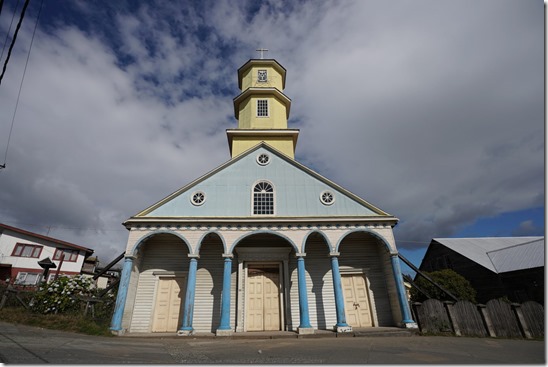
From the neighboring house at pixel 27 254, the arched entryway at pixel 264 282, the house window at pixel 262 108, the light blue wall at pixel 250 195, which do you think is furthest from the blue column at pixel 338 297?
the neighboring house at pixel 27 254

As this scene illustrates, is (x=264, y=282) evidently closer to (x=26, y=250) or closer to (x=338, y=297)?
(x=338, y=297)

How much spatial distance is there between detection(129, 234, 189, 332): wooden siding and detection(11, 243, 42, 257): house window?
27941 mm

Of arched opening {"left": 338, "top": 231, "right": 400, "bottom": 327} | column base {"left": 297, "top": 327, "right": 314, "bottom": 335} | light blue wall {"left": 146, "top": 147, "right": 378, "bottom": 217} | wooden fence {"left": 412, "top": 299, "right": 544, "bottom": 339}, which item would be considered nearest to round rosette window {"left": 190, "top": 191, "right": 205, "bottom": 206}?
light blue wall {"left": 146, "top": 147, "right": 378, "bottom": 217}

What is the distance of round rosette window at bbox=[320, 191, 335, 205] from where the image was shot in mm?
14469

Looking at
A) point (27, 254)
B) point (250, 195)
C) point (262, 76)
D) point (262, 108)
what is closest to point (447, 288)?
point (250, 195)

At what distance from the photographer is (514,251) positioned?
81.5 feet

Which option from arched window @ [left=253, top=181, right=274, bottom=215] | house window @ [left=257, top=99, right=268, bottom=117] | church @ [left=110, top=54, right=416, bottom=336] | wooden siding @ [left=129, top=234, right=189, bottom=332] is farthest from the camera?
house window @ [left=257, top=99, right=268, bottom=117]

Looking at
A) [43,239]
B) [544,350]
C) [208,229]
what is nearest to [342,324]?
[544,350]

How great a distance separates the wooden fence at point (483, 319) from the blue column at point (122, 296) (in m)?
12.8

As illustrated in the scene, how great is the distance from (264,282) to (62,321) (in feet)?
28.5

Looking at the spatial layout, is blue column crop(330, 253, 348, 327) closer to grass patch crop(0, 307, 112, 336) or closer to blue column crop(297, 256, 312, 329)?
blue column crop(297, 256, 312, 329)

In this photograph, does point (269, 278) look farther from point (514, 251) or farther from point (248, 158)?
point (514, 251)

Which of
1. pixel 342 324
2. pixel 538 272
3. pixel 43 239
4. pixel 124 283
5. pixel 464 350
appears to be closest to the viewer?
pixel 464 350

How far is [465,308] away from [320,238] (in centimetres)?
690
